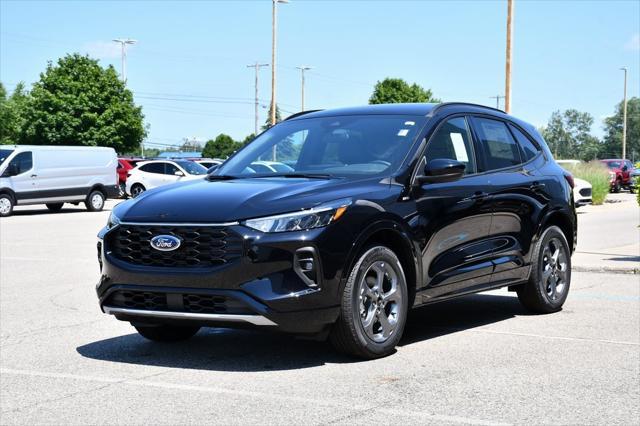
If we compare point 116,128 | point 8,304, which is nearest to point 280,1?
point 116,128

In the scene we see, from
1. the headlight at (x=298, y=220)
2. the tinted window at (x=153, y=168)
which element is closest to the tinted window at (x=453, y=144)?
the headlight at (x=298, y=220)

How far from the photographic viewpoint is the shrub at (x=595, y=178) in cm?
3469

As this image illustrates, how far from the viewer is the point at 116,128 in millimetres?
61219

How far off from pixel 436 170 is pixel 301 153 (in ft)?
3.69

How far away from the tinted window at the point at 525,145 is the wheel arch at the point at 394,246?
7.62ft

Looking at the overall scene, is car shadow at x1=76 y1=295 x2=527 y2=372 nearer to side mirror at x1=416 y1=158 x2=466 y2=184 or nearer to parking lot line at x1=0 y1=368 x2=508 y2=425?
parking lot line at x1=0 y1=368 x2=508 y2=425

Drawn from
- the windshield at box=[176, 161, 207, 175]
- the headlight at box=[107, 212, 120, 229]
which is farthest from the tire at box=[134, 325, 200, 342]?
the windshield at box=[176, 161, 207, 175]

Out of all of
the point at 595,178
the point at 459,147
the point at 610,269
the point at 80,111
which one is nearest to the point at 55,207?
the point at 595,178

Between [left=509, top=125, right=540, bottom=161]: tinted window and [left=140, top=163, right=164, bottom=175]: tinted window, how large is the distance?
102ft

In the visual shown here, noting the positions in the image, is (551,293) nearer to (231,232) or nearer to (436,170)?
(436,170)

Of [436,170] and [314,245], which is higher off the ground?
[436,170]

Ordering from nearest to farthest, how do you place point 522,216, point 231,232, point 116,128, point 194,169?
point 231,232, point 522,216, point 194,169, point 116,128

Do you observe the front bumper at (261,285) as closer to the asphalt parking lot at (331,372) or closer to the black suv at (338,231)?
the black suv at (338,231)

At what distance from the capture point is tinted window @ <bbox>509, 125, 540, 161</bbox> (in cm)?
905
